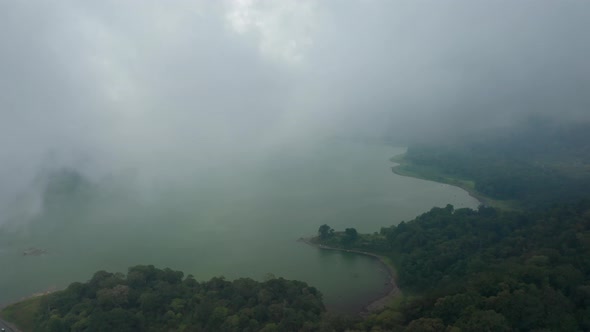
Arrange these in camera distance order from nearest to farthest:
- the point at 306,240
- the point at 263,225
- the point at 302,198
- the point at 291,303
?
the point at 291,303 → the point at 306,240 → the point at 263,225 → the point at 302,198

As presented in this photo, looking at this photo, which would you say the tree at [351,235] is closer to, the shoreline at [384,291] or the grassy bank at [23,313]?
the shoreline at [384,291]

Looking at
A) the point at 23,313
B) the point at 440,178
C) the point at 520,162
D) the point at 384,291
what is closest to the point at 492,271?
the point at 384,291

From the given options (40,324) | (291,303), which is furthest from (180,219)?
(291,303)

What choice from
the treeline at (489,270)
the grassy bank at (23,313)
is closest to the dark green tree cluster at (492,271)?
the treeline at (489,270)

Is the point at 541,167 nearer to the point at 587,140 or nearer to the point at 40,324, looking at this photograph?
the point at 587,140

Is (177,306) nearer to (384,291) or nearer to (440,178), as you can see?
(384,291)

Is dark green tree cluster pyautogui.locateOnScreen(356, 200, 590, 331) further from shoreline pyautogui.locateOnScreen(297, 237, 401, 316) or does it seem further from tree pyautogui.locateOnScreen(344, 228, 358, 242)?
tree pyautogui.locateOnScreen(344, 228, 358, 242)
